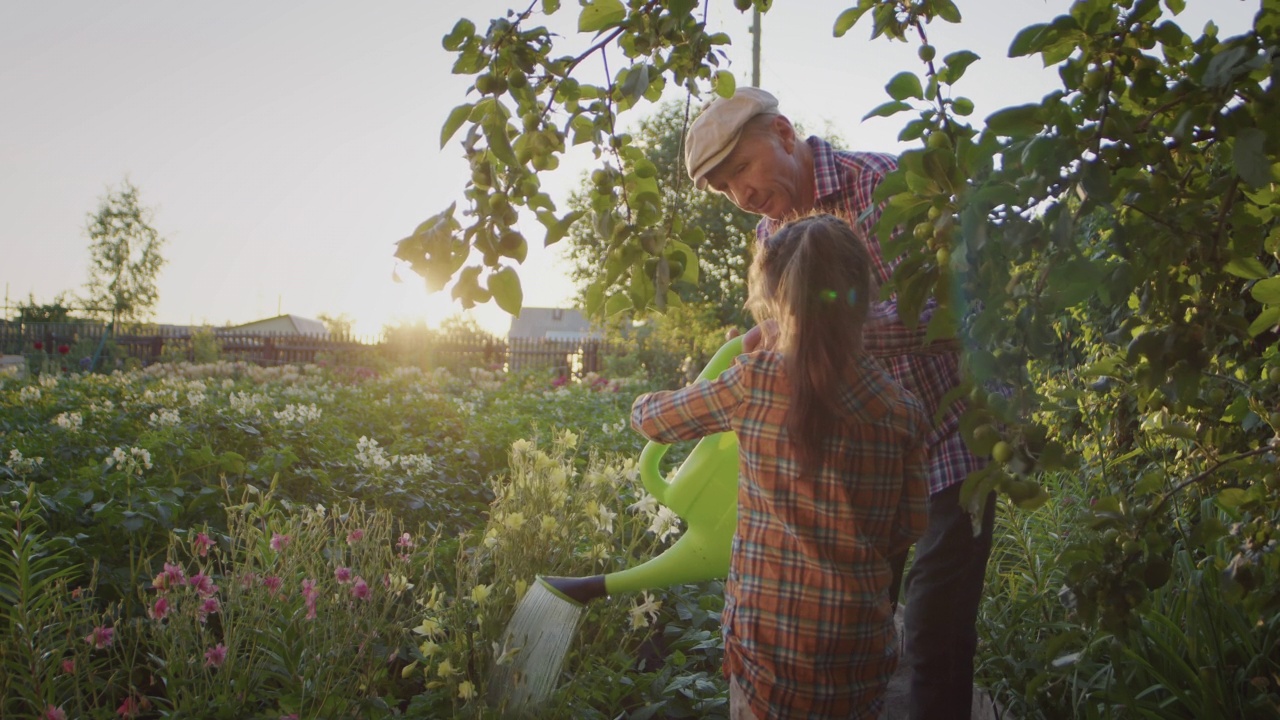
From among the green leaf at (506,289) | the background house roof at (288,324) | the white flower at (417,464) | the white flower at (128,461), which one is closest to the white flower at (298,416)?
the white flower at (417,464)

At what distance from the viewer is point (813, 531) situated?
154 centimetres

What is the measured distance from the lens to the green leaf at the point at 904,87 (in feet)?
2.65

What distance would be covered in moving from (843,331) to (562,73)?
0.78 metres

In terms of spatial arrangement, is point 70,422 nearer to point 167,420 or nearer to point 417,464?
point 167,420

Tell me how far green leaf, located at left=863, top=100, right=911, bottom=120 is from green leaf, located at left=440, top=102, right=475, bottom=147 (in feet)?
1.37

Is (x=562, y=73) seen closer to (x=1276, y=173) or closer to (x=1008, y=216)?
(x=1008, y=216)

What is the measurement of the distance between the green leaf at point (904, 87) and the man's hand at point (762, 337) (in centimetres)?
86

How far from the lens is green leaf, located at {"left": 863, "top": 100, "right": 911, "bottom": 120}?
0.82m

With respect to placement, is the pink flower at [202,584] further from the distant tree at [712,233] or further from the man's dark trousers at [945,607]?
the distant tree at [712,233]

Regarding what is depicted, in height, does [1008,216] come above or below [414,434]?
above

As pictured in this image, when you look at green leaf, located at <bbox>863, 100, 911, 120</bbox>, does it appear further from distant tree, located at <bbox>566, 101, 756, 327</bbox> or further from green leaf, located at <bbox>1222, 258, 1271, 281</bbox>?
distant tree, located at <bbox>566, 101, 756, 327</bbox>

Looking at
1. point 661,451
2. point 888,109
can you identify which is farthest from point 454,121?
point 661,451

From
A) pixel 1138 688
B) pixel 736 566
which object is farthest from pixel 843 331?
pixel 1138 688

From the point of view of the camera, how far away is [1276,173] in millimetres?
1016
